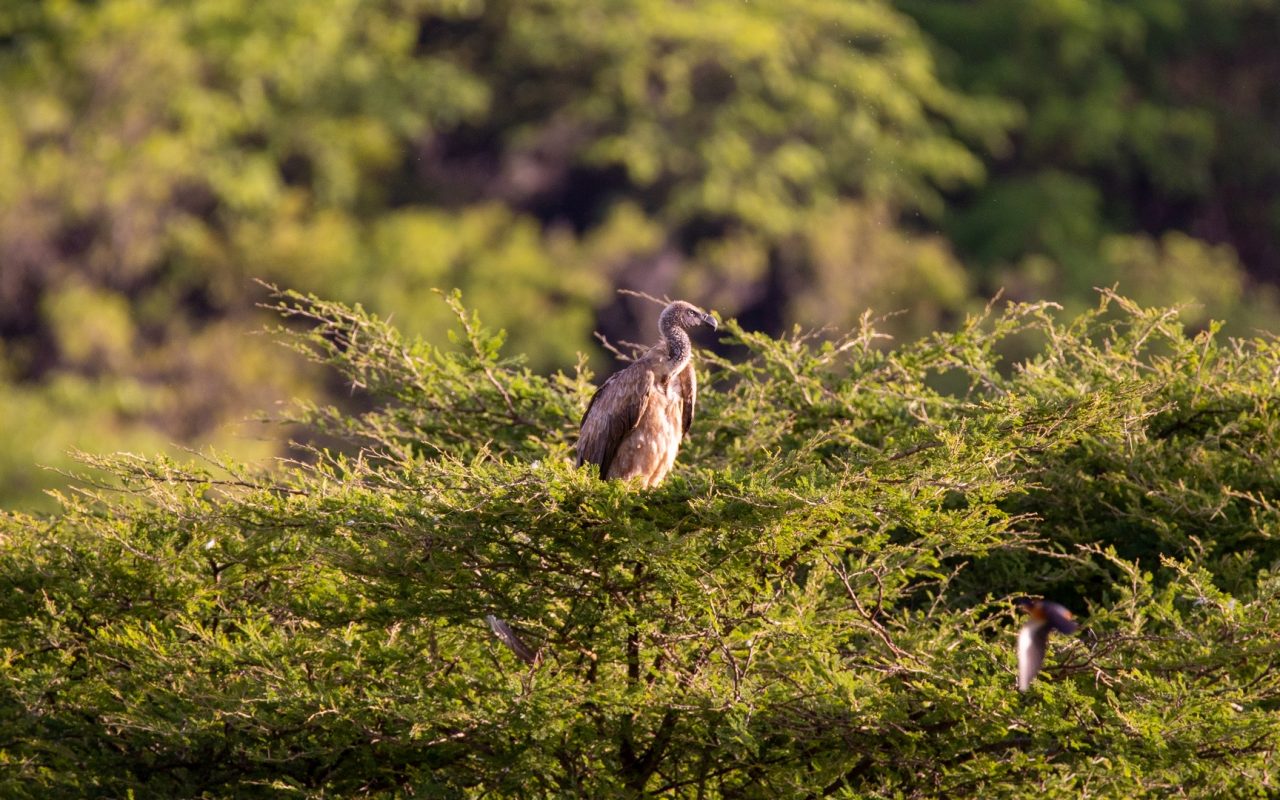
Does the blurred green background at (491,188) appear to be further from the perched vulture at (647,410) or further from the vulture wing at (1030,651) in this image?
the vulture wing at (1030,651)

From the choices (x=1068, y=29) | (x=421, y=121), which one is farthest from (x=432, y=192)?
(x=1068, y=29)

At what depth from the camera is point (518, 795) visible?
329 inches

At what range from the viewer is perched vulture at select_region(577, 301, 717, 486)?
359 inches

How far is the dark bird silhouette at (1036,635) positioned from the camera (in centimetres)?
790

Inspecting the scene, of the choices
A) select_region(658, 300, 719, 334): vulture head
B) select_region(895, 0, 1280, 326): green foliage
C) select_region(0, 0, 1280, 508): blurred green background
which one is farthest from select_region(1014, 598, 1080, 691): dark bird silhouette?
select_region(895, 0, 1280, 326): green foliage

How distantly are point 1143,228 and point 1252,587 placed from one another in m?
33.4

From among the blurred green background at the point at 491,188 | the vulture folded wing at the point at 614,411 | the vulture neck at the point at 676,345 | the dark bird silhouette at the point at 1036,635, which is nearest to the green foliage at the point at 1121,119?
the blurred green background at the point at 491,188

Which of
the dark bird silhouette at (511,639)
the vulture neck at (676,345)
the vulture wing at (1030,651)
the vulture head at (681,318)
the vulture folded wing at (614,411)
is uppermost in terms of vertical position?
the vulture head at (681,318)

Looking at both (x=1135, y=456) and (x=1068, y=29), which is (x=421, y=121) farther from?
(x=1135, y=456)

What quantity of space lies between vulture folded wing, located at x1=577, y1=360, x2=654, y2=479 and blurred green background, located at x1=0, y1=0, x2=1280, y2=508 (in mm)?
22716

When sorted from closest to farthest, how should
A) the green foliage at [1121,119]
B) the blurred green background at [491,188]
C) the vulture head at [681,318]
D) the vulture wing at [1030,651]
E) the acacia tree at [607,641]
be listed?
the acacia tree at [607,641] → the vulture wing at [1030,651] → the vulture head at [681,318] → the blurred green background at [491,188] → the green foliage at [1121,119]

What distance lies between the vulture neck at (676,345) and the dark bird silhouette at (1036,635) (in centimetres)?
196

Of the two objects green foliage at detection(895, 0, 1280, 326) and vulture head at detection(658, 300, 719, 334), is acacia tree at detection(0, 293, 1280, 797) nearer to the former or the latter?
vulture head at detection(658, 300, 719, 334)

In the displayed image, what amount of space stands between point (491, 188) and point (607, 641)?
1171 inches
